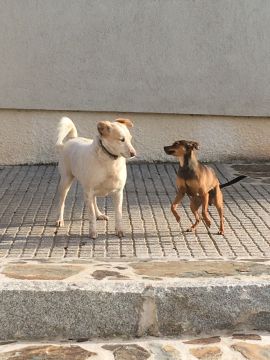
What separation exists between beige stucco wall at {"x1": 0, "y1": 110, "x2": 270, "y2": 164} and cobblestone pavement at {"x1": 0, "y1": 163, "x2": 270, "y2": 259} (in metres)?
1.01

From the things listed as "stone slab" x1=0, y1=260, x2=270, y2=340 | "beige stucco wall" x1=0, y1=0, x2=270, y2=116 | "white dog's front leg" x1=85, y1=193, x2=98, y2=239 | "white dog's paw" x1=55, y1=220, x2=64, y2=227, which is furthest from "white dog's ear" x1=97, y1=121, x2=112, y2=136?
"beige stucco wall" x1=0, y1=0, x2=270, y2=116

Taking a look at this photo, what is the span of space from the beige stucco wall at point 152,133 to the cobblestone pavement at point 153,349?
6818 mm

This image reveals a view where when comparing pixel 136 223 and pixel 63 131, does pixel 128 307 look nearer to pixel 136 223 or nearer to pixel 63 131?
pixel 136 223

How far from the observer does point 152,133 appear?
11.6 meters

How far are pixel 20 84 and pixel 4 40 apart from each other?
0.70m

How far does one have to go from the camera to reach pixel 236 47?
1127cm

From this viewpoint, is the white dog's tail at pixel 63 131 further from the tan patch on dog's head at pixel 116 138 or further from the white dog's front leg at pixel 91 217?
the tan patch on dog's head at pixel 116 138

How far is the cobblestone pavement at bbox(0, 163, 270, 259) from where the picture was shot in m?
6.43

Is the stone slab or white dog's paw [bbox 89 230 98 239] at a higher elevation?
the stone slab

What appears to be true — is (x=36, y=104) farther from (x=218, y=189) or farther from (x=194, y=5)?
(x=218, y=189)

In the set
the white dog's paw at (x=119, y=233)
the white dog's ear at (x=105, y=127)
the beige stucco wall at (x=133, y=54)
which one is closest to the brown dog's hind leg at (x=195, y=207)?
the white dog's paw at (x=119, y=233)

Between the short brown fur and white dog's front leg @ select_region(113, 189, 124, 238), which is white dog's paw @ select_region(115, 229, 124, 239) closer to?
white dog's front leg @ select_region(113, 189, 124, 238)

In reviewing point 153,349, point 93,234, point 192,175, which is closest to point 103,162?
point 93,234

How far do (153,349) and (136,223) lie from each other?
2895 mm
